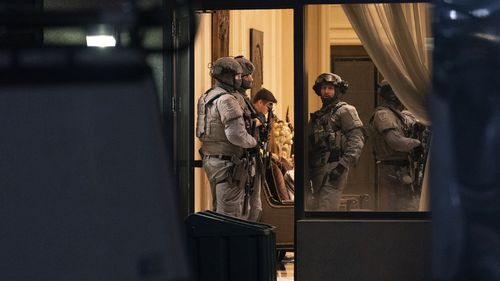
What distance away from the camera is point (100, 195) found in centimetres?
270

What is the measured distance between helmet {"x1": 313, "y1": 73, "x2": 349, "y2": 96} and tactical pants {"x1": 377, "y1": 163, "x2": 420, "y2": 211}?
2.29 feet

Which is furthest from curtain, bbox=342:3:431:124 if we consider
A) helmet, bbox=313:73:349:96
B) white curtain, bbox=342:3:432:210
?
helmet, bbox=313:73:349:96

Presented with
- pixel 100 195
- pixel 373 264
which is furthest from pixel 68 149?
pixel 373 264

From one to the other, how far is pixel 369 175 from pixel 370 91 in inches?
27.2

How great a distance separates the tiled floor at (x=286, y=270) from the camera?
11656mm

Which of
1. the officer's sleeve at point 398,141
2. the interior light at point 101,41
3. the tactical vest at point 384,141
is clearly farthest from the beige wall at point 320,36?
the interior light at point 101,41

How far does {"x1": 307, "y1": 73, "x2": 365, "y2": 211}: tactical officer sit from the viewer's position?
1039 centimetres

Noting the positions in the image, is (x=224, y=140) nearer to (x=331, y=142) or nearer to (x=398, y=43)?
(x=331, y=142)

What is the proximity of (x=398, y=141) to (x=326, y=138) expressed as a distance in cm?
59

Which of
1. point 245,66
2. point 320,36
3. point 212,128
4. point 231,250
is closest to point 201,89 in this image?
point 212,128

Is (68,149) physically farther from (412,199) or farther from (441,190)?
(412,199)

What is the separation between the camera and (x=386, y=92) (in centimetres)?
1050

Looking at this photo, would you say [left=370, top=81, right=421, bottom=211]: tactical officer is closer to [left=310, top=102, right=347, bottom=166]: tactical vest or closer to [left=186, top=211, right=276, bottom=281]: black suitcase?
[left=310, top=102, right=347, bottom=166]: tactical vest

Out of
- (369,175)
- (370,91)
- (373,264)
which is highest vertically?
(370,91)
